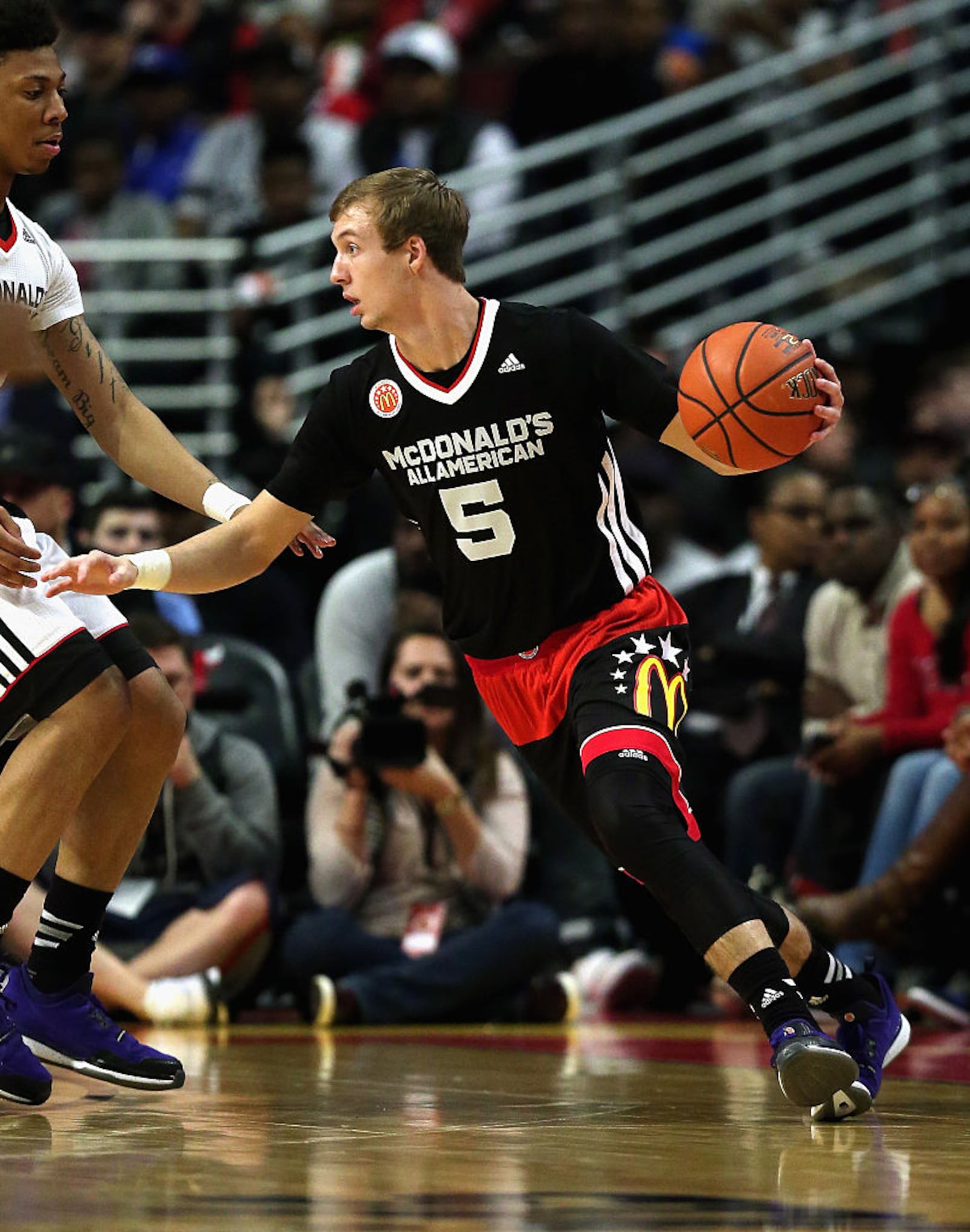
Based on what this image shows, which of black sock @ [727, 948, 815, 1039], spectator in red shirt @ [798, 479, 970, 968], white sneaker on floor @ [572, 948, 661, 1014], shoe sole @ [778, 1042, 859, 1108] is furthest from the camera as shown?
white sneaker on floor @ [572, 948, 661, 1014]

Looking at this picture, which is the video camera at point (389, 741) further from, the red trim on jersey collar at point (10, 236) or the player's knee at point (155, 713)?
the red trim on jersey collar at point (10, 236)

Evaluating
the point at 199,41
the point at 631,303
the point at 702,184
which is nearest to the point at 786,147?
the point at 702,184

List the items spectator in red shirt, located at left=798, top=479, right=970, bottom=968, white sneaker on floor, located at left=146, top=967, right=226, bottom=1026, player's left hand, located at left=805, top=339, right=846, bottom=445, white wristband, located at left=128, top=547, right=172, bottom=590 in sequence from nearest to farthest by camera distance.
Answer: player's left hand, located at left=805, top=339, right=846, bottom=445, white wristband, located at left=128, top=547, right=172, bottom=590, white sneaker on floor, located at left=146, top=967, right=226, bottom=1026, spectator in red shirt, located at left=798, top=479, right=970, bottom=968

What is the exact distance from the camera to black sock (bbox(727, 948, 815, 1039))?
424cm

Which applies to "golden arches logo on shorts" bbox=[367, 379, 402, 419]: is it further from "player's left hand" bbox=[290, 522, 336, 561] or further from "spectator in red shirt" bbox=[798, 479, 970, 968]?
"spectator in red shirt" bbox=[798, 479, 970, 968]

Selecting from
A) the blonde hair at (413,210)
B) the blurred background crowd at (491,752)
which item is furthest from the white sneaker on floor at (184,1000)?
the blonde hair at (413,210)

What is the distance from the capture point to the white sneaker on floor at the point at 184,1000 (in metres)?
7.03

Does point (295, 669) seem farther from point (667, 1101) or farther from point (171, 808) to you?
point (667, 1101)

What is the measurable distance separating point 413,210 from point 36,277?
911 mm

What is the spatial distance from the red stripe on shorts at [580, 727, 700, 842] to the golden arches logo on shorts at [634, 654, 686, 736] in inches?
2.4

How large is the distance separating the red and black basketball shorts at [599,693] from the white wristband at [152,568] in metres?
0.79

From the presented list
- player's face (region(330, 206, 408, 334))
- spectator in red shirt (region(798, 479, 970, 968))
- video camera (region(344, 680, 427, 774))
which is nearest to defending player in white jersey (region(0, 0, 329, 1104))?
player's face (region(330, 206, 408, 334))

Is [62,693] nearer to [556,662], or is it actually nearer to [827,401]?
[556,662]

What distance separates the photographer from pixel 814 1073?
414 centimetres
